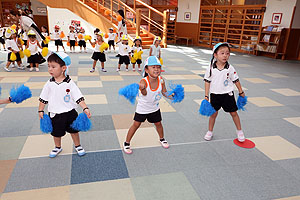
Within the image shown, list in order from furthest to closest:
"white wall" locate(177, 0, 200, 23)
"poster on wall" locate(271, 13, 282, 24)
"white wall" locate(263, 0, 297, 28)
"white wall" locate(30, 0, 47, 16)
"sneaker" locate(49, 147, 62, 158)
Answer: "white wall" locate(30, 0, 47, 16) → "white wall" locate(177, 0, 200, 23) → "poster on wall" locate(271, 13, 282, 24) → "white wall" locate(263, 0, 297, 28) → "sneaker" locate(49, 147, 62, 158)

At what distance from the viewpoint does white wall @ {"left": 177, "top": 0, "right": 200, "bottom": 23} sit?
1758 centimetres

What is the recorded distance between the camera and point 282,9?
12.8 meters

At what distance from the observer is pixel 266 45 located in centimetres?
1359

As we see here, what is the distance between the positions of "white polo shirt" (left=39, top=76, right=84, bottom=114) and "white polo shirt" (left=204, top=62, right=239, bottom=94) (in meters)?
1.97

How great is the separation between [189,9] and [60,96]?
1727 cm

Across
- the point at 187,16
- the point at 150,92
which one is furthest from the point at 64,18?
the point at 150,92

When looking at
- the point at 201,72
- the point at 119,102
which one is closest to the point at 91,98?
the point at 119,102

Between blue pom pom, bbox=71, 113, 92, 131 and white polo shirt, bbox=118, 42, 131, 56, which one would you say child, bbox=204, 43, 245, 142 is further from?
white polo shirt, bbox=118, 42, 131, 56

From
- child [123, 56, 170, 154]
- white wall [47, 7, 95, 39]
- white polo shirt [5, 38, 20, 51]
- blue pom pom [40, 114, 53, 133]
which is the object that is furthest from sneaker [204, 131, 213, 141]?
white wall [47, 7, 95, 39]

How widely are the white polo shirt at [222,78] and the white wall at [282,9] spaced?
462 inches

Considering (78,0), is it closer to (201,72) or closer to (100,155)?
(201,72)

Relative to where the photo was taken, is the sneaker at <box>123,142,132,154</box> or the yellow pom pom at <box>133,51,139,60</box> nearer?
the sneaker at <box>123,142,132,154</box>

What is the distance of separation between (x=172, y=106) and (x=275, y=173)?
8.98 ft

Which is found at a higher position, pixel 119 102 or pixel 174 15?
pixel 174 15
